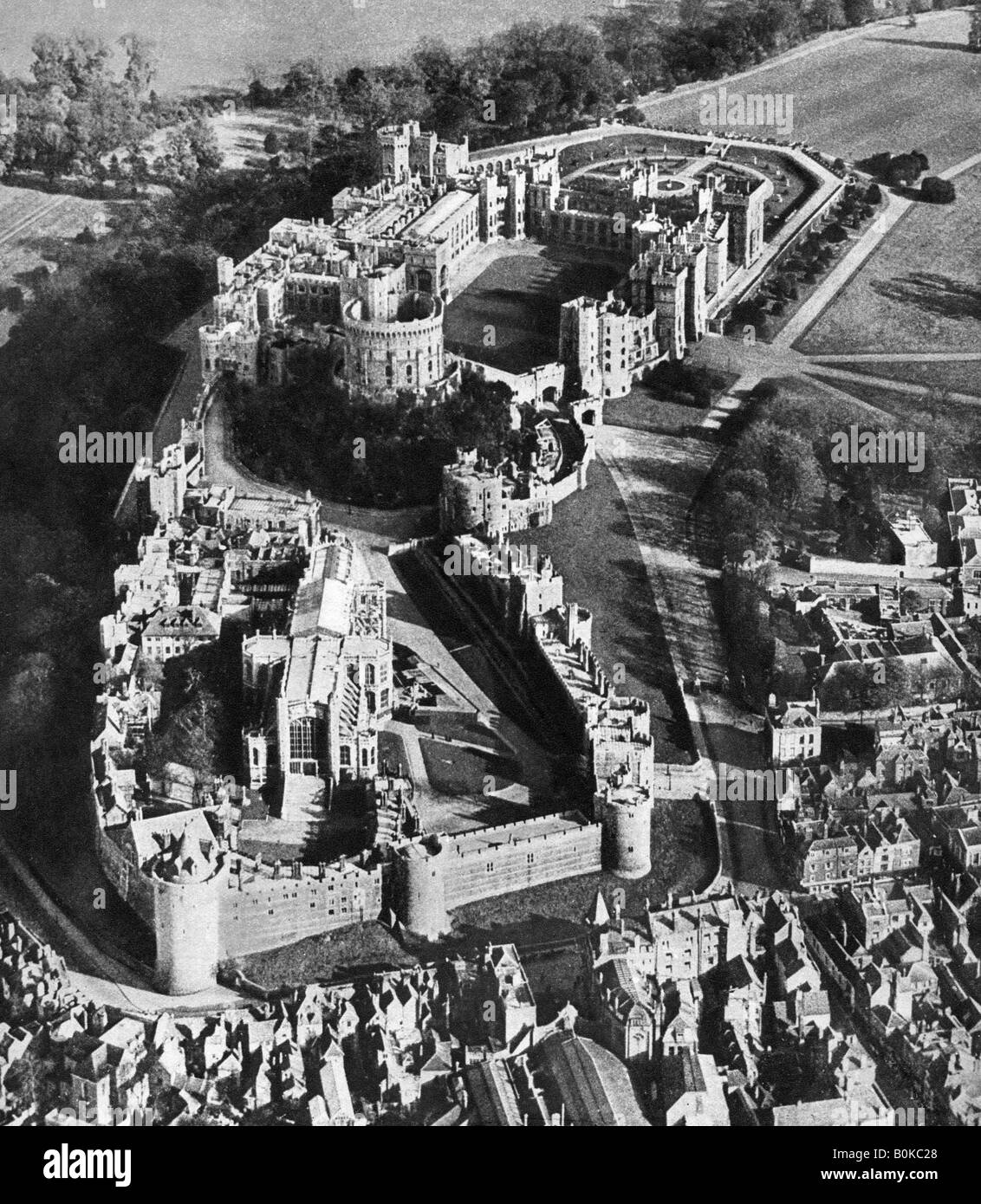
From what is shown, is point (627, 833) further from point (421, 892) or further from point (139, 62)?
point (139, 62)

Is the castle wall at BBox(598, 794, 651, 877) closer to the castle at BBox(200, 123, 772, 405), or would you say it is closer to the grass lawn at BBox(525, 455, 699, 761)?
the grass lawn at BBox(525, 455, 699, 761)

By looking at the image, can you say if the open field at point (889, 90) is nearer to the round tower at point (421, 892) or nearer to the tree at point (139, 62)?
the tree at point (139, 62)

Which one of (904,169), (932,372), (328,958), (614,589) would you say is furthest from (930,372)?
(328,958)

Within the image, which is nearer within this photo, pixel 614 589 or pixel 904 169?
pixel 614 589

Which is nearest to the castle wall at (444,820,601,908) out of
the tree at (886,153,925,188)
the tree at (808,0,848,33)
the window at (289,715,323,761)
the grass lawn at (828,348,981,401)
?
the window at (289,715,323,761)

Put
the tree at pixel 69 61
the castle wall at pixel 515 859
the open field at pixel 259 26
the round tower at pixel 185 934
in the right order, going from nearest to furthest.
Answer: the round tower at pixel 185 934, the castle wall at pixel 515 859, the open field at pixel 259 26, the tree at pixel 69 61

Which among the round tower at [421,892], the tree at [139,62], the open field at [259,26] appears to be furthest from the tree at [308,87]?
the round tower at [421,892]
